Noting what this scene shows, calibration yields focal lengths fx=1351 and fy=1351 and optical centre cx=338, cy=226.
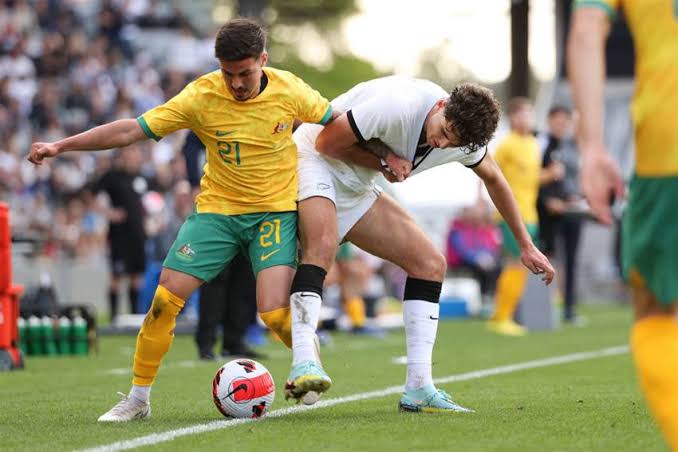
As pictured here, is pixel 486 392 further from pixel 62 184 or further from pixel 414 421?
pixel 62 184

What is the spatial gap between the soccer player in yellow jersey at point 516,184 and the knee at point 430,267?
7.85 metres

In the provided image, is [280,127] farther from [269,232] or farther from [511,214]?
[511,214]

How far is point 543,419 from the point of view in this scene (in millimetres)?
6082

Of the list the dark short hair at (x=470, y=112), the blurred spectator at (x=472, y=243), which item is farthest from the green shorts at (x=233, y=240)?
the blurred spectator at (x=472, y=243)

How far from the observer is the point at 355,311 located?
14906 millimetres

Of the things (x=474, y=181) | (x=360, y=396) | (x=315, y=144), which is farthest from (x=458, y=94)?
(x=474, y=181)

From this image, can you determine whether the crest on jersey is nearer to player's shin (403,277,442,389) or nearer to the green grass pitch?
player's shin (403,277,442,389)

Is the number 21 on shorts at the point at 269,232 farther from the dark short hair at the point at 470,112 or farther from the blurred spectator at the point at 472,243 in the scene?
the blurred spectator at the point at 472,243

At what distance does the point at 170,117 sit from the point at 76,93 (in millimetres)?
17908

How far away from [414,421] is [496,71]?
1877 inches

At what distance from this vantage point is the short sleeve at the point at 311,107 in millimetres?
6395

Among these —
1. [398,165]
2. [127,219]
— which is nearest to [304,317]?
[398,165]

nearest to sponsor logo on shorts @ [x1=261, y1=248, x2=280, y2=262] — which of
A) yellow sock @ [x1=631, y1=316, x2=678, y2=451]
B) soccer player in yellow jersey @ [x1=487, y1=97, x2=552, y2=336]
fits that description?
yellow sock @ [x1=631, y1=316, x2=678, y2=451]

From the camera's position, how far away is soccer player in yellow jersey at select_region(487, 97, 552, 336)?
14578 mm
